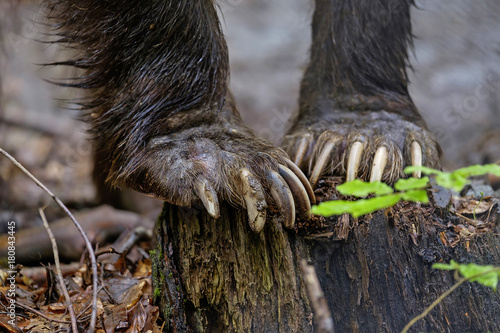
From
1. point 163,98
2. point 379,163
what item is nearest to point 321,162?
point 379,163

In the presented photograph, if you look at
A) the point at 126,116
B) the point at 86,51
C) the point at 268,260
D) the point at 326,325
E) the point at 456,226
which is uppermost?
the point at 86,51

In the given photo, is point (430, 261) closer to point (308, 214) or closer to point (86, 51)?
point (308, 214)

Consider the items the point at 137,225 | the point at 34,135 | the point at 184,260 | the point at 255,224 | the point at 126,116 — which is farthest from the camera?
the point at 34,135

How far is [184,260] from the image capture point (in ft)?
7.43

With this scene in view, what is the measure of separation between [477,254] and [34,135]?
21.4 feet

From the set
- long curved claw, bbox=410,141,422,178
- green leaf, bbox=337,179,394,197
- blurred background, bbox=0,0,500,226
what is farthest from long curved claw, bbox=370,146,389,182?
blurred background, bbox=0,0,500,226

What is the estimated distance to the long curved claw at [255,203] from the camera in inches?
77.9

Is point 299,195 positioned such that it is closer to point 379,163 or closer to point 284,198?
point 284,198

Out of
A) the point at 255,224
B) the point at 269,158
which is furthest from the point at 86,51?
the point at 255,224

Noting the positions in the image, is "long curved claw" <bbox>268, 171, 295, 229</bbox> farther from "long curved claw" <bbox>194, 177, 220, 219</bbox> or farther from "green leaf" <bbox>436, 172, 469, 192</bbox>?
"green leaf" <bbox>436, 172, 469, 192</bbox>

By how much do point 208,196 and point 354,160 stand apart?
2.55ft

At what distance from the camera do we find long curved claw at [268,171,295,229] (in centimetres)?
201

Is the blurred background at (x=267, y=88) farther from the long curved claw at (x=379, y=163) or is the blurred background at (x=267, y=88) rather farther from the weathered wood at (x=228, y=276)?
the weathered wood at (x=228, y=276)

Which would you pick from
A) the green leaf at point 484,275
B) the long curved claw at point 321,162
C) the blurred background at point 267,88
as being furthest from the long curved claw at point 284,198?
the blurred background at point 267,88
